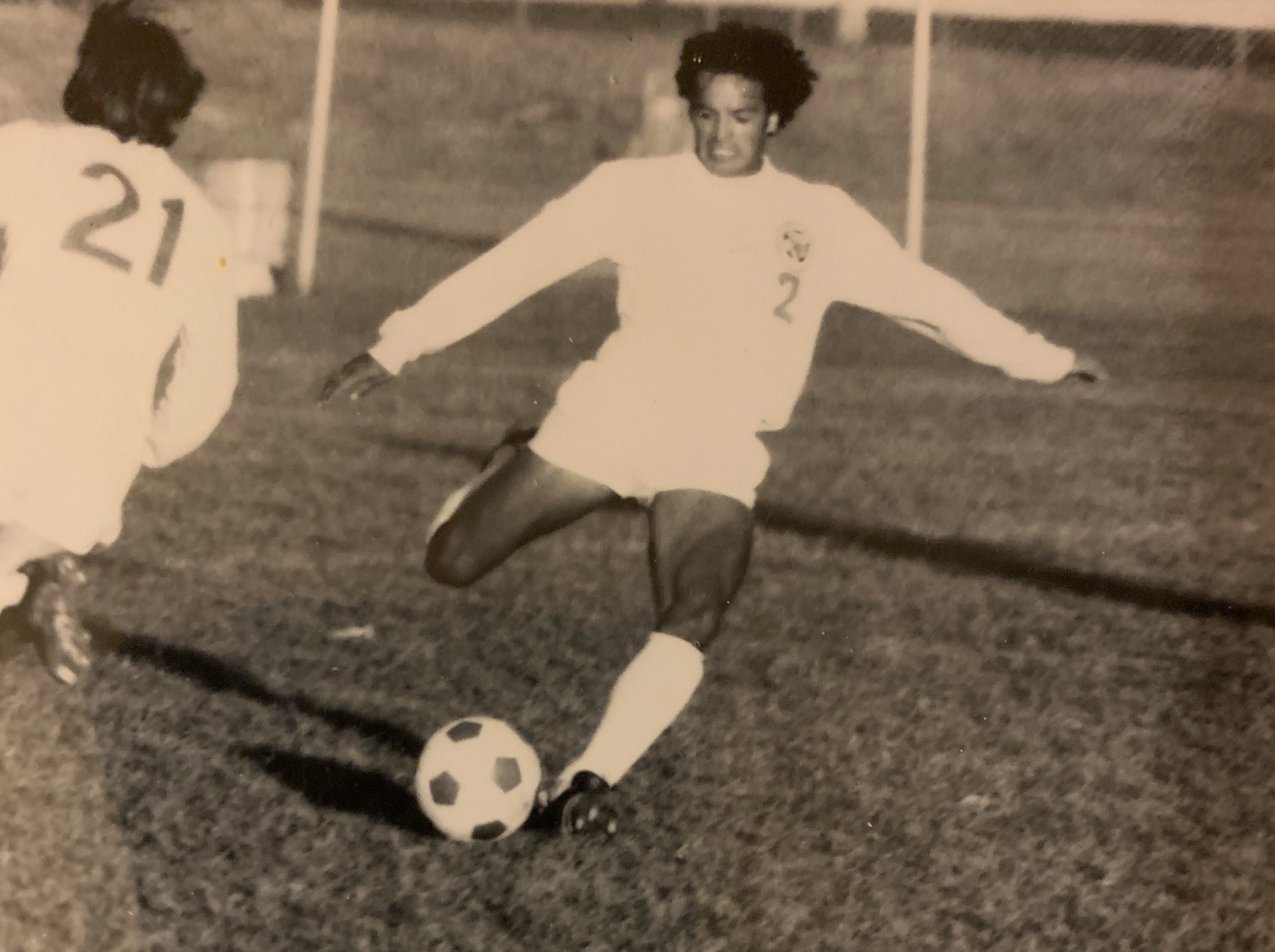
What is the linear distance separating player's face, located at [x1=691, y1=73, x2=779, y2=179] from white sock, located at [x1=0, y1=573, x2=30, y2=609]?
1364 millimetres

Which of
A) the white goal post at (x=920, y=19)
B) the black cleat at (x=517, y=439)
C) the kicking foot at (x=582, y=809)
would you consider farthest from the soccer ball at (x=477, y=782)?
the white goal post at (x=920, y=19)

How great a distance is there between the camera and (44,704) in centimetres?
183

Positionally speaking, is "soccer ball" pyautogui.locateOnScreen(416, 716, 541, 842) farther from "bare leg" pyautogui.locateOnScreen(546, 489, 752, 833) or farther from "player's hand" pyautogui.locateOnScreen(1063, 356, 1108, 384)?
"player's hand" pyautogui.locateOnScreen(1063, 356, 1108, 384)

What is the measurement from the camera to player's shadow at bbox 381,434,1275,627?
228 centimetres

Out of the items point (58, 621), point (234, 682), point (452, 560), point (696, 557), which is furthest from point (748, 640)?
point (58, 621)

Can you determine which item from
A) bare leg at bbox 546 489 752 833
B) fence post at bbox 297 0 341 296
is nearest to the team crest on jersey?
bare leg at bbox 546 489 752 833

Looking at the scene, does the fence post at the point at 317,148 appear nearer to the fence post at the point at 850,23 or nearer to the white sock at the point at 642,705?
the fence post at the point at 850,23

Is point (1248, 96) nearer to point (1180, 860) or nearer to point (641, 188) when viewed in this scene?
point (641, 188)

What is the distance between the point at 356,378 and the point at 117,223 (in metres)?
0.45

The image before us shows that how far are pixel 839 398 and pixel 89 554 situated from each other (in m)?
1.90

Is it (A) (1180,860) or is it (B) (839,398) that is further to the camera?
(B) (839,398)

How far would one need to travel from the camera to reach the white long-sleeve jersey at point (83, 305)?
72.5 inches

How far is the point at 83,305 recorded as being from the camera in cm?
184

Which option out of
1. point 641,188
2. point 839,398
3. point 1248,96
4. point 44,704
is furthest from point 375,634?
point 1248,96
